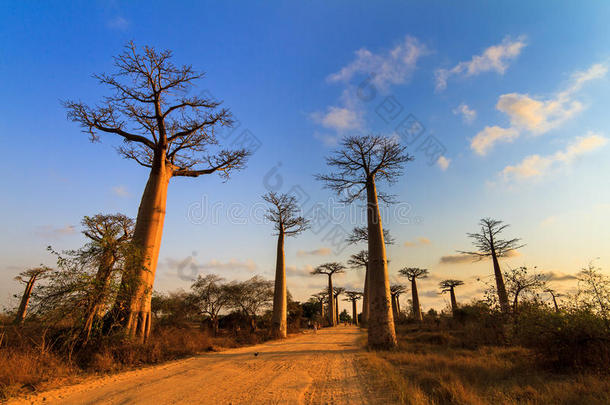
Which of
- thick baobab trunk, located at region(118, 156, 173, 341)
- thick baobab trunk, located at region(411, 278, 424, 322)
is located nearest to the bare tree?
thick baobab trunk, located at region(118, 156, 173, 341)

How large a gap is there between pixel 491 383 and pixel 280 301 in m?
11.6

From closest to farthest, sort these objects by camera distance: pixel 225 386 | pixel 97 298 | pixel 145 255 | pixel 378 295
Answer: pixel 225 386 < pixel 97 298 < pixel 145 255 < pixel 378 295

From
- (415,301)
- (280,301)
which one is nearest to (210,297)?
(280,301)

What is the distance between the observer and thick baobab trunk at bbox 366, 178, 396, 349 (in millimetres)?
8599

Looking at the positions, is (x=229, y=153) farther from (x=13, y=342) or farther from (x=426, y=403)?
(x=426, y=403)

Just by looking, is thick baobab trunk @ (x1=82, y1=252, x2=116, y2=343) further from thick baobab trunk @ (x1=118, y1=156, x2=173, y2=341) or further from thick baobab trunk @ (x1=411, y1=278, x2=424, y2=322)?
thick baobab trunk @ (x1=411, y1=278, x2=424, y2=322)

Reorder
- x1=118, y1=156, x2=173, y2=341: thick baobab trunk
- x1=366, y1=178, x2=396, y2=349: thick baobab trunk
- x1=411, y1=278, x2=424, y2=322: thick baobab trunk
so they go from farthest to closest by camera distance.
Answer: x1=411, y1=278, x2=424, y2=322: thick baobab trunk
x1=366, y1=178, x2=396, y2=349: thick baobab trunk
x1=118, y1=156, x2=173, y2=341: thick baobab trunk

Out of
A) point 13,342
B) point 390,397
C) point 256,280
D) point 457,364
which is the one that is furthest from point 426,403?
point 256,280

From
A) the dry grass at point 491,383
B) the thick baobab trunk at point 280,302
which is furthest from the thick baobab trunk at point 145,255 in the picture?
the thick baobab trunk at point 280,302

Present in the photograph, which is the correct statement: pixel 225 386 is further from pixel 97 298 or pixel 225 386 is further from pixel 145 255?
pixel 145 255

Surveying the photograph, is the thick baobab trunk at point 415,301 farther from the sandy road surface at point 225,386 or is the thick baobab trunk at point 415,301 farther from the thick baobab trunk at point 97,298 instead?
the thick baobab trunk at point 97,298

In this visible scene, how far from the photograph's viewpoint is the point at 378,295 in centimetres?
898

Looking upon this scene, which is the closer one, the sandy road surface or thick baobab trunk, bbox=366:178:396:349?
the sandy road surface

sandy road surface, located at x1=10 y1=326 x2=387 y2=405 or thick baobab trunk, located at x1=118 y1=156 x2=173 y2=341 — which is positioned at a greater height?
thick baobab trunk, located at x1=118 y1=156 x2=173 y2=341
